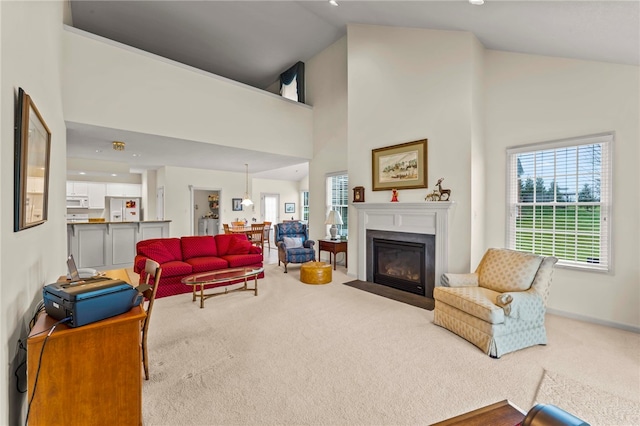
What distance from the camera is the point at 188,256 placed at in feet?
16.0

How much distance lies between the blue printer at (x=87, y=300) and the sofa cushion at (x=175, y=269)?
2.76m

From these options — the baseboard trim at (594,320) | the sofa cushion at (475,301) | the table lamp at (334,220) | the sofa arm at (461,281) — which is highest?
the table lamp at (334,220)

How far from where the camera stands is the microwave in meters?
7.85

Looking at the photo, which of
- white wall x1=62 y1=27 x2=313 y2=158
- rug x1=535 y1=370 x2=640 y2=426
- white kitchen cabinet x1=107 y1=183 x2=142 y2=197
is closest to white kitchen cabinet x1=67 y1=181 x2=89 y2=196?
white kitchen cabinet x1=107 y1=183 x2=142 y2=197

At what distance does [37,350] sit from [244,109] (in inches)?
192

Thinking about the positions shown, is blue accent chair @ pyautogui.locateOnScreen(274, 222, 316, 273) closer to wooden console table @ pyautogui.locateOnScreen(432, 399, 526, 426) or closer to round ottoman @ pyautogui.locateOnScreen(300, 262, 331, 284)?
round ottoman @ pyautogui.locateOnScreen(300, 262, 331, 284)

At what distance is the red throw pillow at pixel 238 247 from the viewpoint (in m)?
5.23

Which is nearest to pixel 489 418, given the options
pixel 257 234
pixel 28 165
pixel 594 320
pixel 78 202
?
pixel 28 165

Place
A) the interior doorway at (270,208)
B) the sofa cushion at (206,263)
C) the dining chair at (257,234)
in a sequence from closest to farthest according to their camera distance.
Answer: the sofa cushion at (206,263)
the dining chair at (257,234)
the interior doorway at (270,208)

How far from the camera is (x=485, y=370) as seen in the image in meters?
2.33

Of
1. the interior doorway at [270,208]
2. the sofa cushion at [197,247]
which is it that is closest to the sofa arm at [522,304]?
the sofa cushion at [197,247]

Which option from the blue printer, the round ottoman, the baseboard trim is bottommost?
the baseboard trim

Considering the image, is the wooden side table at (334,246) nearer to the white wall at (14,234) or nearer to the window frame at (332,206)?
the window frame at (332,206)

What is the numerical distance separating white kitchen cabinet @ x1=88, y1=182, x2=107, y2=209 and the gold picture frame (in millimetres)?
7566
